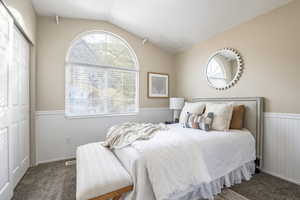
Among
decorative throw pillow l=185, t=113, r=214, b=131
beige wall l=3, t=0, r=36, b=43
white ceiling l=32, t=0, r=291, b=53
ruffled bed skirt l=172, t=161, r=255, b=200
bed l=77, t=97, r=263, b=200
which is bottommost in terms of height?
ruffled bed skirt l=172, t=161, r=255, b=200

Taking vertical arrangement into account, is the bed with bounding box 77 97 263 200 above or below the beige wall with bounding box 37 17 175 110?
below

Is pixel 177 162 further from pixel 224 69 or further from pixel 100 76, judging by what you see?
pixel 100 76

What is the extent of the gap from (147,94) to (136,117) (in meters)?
0.67

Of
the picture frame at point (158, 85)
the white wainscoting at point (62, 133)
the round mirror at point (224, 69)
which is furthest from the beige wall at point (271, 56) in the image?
the white wainscoting at point (62, 133)

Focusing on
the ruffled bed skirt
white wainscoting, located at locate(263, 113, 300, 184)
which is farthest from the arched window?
white wainscoting, located at locate(263, 113, 300, 184)

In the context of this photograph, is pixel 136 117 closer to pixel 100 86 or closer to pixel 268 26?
pixel 100 86

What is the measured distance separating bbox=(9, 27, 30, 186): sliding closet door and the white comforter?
4.83 ft

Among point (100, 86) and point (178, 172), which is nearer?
point (178, 172)

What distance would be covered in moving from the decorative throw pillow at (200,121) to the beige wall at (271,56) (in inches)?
32.4

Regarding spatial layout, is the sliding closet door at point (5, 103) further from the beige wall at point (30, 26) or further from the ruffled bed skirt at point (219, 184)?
the ruffled bed skirt at point (219, 184)

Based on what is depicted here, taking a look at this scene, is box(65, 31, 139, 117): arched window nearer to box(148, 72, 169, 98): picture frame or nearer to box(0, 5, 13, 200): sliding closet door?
box(148, 72, 169, 98): picture frame

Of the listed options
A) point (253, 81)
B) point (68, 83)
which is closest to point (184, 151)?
point (253, 81)

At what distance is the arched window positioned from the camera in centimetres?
304

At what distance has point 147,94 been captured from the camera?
3.80m
